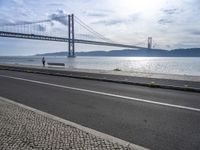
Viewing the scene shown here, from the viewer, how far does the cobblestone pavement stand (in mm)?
4285

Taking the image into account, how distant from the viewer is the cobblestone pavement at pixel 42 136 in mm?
4285

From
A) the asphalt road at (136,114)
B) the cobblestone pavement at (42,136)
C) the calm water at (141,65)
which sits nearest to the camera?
the cobblestone pavement at (42,136)

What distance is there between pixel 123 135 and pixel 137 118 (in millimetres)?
1355

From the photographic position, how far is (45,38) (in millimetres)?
72750

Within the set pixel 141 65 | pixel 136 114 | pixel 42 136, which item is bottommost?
pixel 141 65

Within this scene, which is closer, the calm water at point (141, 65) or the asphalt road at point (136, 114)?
the asphalt road at point (136, 114)

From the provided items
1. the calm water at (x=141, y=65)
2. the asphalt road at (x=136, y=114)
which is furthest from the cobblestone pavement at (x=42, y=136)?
the calm water at (x=141, y=65)

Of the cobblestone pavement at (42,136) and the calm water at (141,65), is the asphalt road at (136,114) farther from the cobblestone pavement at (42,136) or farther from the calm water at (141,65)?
the calm water at (141,65)

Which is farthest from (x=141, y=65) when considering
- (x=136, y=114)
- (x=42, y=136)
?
(x=42, y=136)

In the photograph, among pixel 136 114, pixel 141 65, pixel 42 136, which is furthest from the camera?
pixel 141 65

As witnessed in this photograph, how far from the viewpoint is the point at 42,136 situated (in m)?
4.76

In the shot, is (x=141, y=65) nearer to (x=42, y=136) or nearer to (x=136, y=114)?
(x=136, y=114)

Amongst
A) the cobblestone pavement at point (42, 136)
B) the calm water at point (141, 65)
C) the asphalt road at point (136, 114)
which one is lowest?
the calm water at point (141, 65)

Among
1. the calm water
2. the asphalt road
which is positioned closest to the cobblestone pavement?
the asphalt road
